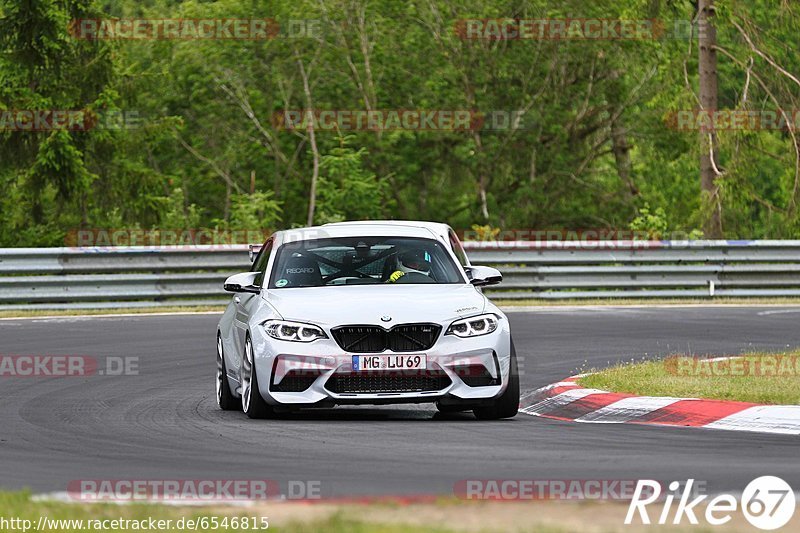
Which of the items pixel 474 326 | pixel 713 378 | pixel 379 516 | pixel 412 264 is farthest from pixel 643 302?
pixel 379 516

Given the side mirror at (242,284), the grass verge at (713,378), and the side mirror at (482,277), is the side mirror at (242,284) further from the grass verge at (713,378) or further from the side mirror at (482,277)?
the grass verge at (713,378)

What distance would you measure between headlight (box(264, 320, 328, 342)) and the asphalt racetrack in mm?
621

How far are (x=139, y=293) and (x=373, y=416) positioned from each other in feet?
43.9

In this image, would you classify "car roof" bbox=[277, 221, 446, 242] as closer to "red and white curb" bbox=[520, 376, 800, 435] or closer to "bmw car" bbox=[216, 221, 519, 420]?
"bmw car" bbox=[216, 221, 519, 420]

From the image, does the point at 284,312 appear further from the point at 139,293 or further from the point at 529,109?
the point at 529,109

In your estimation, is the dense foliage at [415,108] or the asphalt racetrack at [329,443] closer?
the asphalt racetrack at [329,443]

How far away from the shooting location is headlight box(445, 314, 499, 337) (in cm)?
1155

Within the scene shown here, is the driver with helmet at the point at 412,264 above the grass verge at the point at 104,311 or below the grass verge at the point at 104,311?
above

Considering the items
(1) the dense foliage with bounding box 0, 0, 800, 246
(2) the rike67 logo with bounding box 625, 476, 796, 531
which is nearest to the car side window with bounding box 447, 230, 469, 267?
(2) the rike67 logo with bounding box 625, 476, 796, 531

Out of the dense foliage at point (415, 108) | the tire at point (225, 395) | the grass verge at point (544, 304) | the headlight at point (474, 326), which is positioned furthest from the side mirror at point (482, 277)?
the dense foliage at point (415, 108)

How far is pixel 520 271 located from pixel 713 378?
12.9 metres

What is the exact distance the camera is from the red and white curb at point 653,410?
1090cm

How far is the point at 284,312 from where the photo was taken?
1174cm

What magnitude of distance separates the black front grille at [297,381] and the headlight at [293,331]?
9.7 inches
